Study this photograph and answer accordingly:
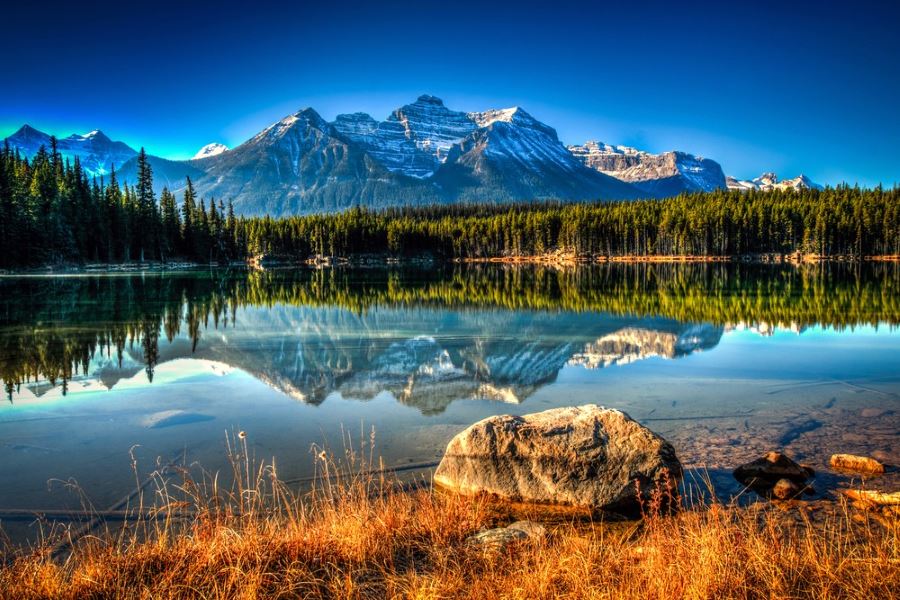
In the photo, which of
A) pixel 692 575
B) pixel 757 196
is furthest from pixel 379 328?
pixel 757 196

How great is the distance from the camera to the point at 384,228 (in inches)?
6161

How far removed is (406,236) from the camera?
154875 millimetres

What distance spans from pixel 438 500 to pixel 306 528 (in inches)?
80.2

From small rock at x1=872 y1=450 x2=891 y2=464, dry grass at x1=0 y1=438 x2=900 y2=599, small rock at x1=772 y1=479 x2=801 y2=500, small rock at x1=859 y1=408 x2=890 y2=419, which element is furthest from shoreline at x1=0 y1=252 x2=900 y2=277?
small rock at x1=872 y1=450 x2=891 y2=464

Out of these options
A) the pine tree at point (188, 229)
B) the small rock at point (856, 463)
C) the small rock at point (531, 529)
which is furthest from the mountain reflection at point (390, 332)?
the pine tree at point (188, 229)

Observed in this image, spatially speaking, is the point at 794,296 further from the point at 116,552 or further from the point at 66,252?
the point at 66,252

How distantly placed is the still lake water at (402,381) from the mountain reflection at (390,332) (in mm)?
146

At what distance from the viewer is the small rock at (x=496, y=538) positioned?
19.5 ft

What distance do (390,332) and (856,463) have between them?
18108 millimetres

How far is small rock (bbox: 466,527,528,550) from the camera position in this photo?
5.95 metres

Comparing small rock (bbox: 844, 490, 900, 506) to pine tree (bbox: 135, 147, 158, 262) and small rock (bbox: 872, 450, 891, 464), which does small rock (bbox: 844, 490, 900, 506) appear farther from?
pine tree (bbox: 135, 147, 158, 262)

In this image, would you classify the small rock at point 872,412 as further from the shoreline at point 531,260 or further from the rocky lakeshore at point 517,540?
the shoreline at point 531,260

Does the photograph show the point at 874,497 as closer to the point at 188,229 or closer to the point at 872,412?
the point at 872,412

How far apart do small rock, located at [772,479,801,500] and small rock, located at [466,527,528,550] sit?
13.8 feet
